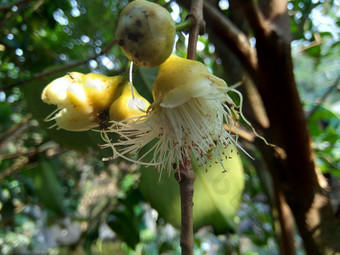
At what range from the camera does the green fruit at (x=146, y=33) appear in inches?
17.8

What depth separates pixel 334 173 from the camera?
4.82 ft

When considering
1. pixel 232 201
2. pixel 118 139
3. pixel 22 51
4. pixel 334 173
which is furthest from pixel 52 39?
pixel 334 173

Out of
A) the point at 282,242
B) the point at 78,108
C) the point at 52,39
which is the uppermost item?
the point at 78,108

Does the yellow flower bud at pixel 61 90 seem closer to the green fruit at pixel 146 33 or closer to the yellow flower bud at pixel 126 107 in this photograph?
the yellow flower bud at pixel 126 107

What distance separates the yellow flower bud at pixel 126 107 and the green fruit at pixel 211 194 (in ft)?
0.71

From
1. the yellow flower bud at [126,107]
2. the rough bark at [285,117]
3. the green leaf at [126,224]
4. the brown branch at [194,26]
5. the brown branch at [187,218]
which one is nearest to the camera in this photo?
the brown branch at [187,218]

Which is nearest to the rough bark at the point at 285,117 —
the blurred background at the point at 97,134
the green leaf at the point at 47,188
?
the blurred background at the point at 97,134

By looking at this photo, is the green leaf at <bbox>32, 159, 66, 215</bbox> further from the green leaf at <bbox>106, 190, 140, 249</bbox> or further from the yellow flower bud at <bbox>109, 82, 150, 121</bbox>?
the yellow flower bud at <bbox>109, 82, 150, 121</bbox>

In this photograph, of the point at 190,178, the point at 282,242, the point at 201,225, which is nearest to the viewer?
the point at 190,178

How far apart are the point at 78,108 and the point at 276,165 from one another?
0.69 m

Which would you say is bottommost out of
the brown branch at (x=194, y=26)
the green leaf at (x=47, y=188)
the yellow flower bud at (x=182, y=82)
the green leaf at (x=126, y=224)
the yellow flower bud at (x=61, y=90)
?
the green leaf at (x=126, y=224)

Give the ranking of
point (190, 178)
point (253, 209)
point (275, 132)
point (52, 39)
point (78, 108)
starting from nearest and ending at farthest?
1. point (190, 178)
2. point (78, 108)
3. point (275, 132)
4. point (52, 39)
5. point (253, 209)

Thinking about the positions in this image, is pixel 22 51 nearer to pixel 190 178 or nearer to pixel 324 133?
pixel 190 178

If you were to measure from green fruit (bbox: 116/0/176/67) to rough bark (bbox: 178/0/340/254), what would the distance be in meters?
0.43
